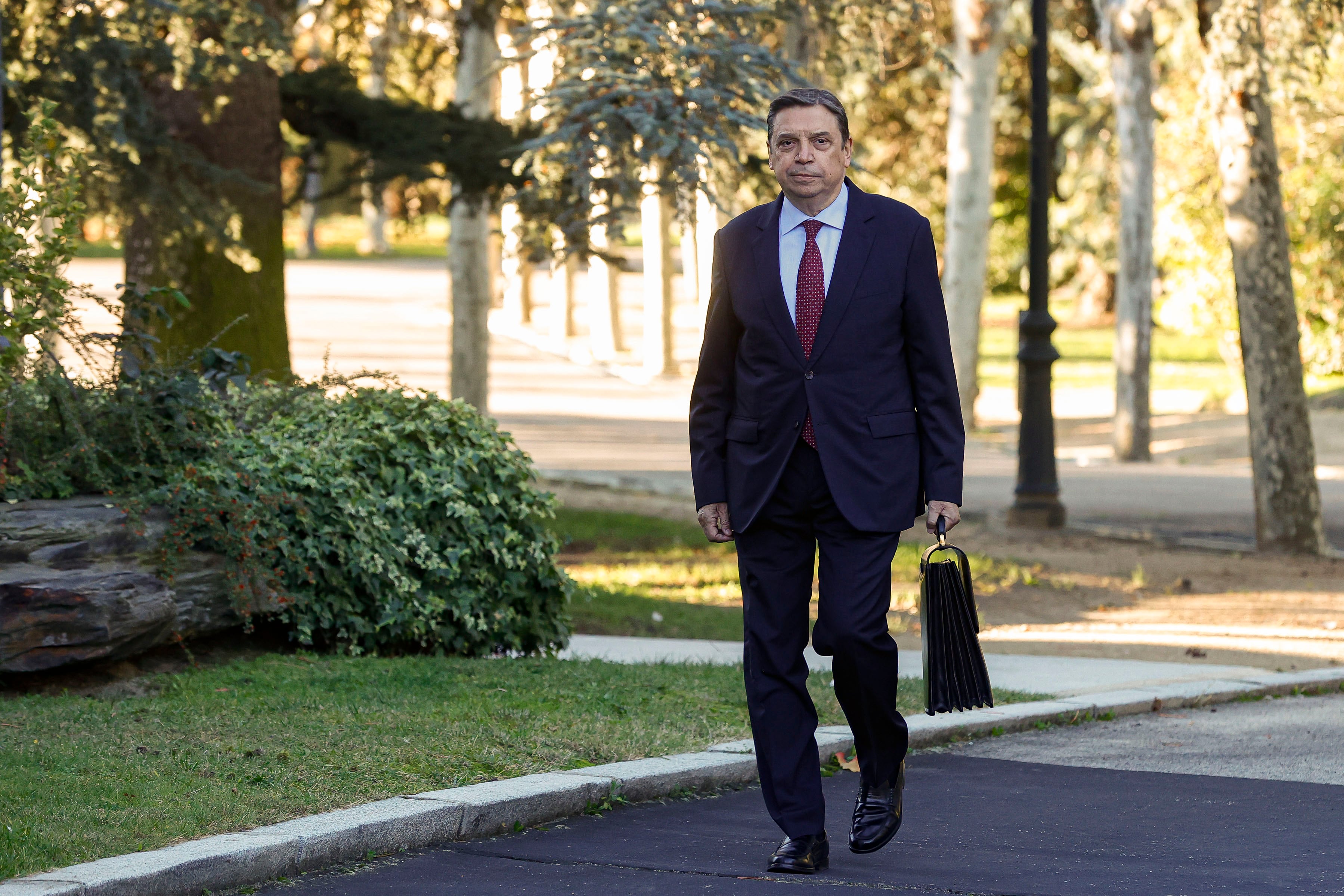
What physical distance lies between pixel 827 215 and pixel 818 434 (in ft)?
2.04

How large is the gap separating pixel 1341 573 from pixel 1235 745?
7.02 m

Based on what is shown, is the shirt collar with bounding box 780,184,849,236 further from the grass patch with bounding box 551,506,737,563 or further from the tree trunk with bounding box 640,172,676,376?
the tree trunk with bounding box 640,172,676,376

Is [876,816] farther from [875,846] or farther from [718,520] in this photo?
[718,520]

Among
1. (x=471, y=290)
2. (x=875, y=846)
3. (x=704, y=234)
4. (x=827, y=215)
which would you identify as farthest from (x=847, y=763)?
(x=704, y=234)

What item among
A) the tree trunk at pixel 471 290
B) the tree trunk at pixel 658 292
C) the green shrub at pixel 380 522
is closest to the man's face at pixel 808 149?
the green shrub at pixel 380 522

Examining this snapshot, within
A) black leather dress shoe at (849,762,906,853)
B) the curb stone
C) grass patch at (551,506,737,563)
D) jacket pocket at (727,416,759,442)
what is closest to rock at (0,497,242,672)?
the curb stone

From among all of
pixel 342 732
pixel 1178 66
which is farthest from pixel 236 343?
pixel 1178 66

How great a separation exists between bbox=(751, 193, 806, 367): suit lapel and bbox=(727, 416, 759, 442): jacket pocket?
214mm

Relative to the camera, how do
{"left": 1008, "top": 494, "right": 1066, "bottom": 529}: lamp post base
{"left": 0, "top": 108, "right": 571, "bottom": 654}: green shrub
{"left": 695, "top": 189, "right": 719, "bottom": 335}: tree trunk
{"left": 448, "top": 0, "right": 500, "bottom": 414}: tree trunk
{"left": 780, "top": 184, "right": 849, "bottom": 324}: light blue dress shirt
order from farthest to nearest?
1. {"left": 448, "top": 0, "right": 500, "bottom": 414}: tree trunk
2. {"left": 1008, "top": 494, "right": 1066, "bottom": 529}: lamp post base
3. {"left": 695, "top": 189, "right": 719, "bottom": 335}: tree trunk
4. {"left": 0, "top": 108, "right": 571, "bottom": 654}: green shrub
5. {"left": 780, "top": 184, "right": 849, "bottom": 324}: light blue dress shirt

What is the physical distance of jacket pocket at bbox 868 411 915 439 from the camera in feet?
15.1

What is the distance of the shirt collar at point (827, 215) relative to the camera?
4.71 metres

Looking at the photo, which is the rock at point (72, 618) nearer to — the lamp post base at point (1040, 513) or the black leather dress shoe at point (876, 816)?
the black leather dress shoe at point (876, 816)

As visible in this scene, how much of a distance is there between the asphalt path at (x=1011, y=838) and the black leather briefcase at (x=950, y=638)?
495 millimetres

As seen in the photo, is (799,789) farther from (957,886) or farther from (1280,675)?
(1280,675)
